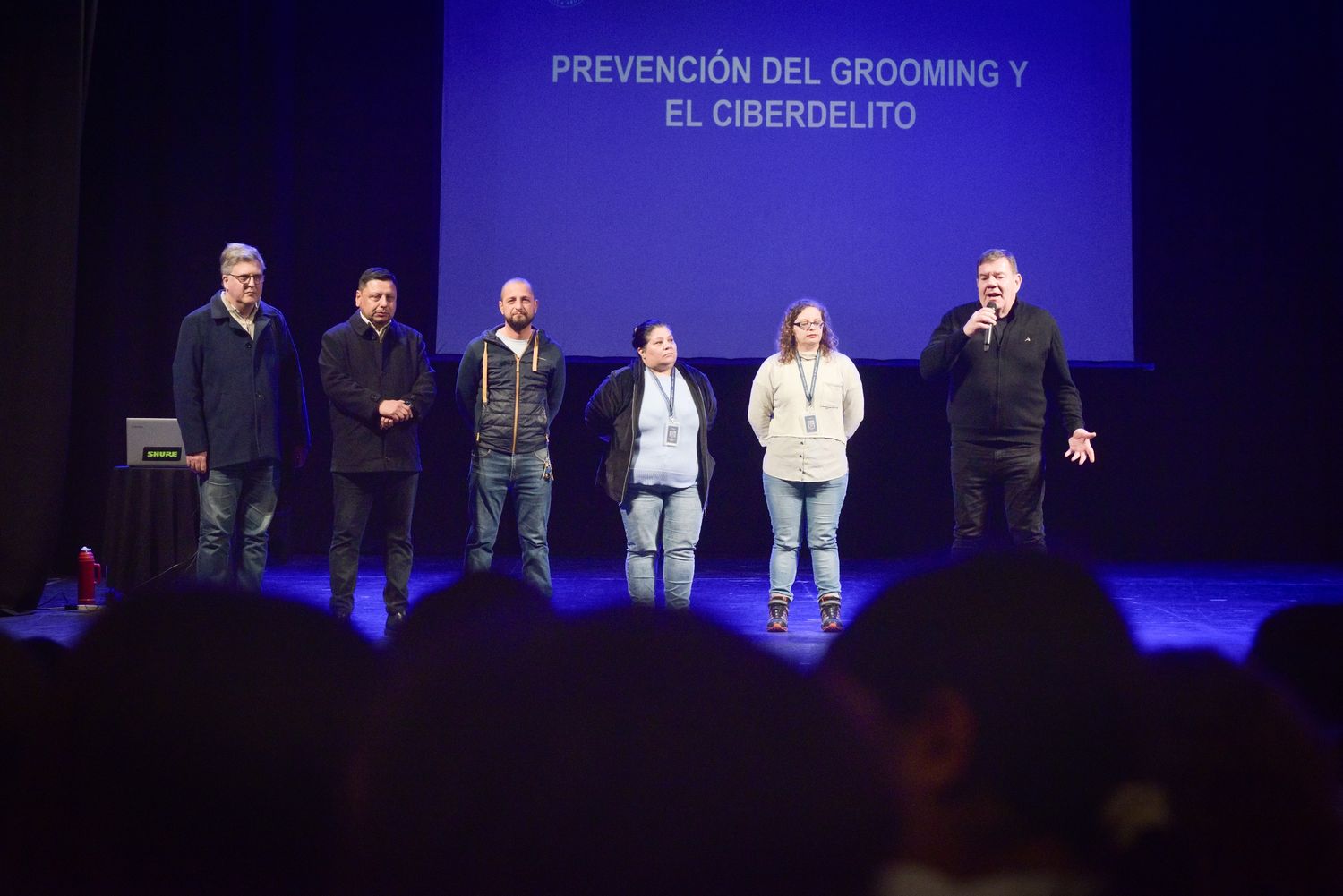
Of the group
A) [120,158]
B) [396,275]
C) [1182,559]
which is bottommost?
[1182,559]

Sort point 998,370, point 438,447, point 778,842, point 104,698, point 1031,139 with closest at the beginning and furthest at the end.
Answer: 1. point 778,842
2. point 104,698
3. point 998,370
4. point 1031,139
5. point 438,447

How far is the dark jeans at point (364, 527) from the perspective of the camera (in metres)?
4.69

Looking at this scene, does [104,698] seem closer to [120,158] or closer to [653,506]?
A: [653,506]

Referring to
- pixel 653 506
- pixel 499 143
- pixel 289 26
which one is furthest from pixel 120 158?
pixel 653 506

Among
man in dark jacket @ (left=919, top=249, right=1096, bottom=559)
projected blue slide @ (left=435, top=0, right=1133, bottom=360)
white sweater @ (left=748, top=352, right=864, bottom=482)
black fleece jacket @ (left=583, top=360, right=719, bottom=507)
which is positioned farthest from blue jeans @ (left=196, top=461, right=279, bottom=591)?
man in dark jacket @ (left=919, top=249, right=1096, bottom=559)

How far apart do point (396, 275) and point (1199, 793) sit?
654 centimetres

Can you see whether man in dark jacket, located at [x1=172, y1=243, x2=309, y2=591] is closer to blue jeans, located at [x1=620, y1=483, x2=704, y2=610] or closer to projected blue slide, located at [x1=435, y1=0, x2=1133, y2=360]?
blue jeans, located at [x1=620, y1=483, x2=704, y2=610]

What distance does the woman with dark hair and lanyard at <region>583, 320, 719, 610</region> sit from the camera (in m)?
4.80

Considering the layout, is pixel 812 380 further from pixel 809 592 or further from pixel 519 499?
pixel 809 592

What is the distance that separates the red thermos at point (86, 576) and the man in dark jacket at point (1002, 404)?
372 centimetres

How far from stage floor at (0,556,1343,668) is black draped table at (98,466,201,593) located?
12.2 inches

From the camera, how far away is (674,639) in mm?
731

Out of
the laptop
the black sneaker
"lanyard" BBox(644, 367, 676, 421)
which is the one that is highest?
"lanyard" BBox(644, 367, 676, 421)

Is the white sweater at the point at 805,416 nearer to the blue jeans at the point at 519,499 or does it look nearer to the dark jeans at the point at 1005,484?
the dark jeans at the point at 1005,484
